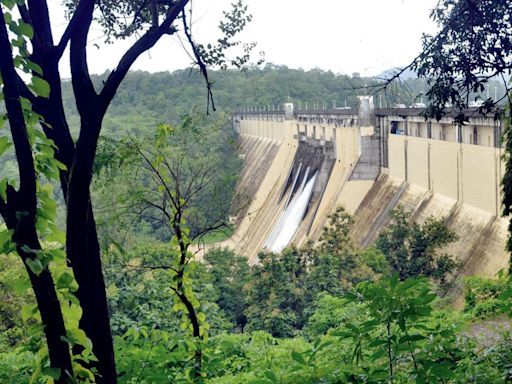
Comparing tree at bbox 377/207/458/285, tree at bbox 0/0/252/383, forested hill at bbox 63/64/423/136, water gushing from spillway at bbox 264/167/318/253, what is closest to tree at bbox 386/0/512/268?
tree at bbox 0/0/252/383

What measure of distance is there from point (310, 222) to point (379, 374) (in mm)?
17497

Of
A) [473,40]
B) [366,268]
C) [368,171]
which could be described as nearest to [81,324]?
[473,40]

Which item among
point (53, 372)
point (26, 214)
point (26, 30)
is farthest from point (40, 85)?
point (53, 372)

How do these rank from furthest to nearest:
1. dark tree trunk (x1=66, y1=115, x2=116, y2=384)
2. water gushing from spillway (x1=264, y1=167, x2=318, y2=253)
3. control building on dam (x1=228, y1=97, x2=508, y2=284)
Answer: water gushing from spillway (x1=264, y1=167, x2=318, y2=253) → control building on dam (x1=228, y1=97, x2=508, y2=284) → dark tree trunk (x1=66, y1=115, x2=116, y2=384)

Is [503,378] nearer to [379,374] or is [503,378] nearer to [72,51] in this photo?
[379,374]

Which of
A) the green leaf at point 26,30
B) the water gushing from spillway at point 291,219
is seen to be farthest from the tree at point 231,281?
the green leaf at point 26,30

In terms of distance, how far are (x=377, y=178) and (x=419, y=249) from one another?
6.55 m

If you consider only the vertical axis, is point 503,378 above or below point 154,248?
above

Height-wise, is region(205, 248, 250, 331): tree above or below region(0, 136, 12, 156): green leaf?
below

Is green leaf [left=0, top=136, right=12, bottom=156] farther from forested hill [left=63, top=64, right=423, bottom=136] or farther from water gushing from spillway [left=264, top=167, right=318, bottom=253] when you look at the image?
forested hill [left=63, top=64, right=423, bottom=136]

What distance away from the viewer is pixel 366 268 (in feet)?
39.2

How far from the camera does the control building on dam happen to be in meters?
12.5

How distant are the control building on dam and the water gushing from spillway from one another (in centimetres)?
4

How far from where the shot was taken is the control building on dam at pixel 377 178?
12516 mm
